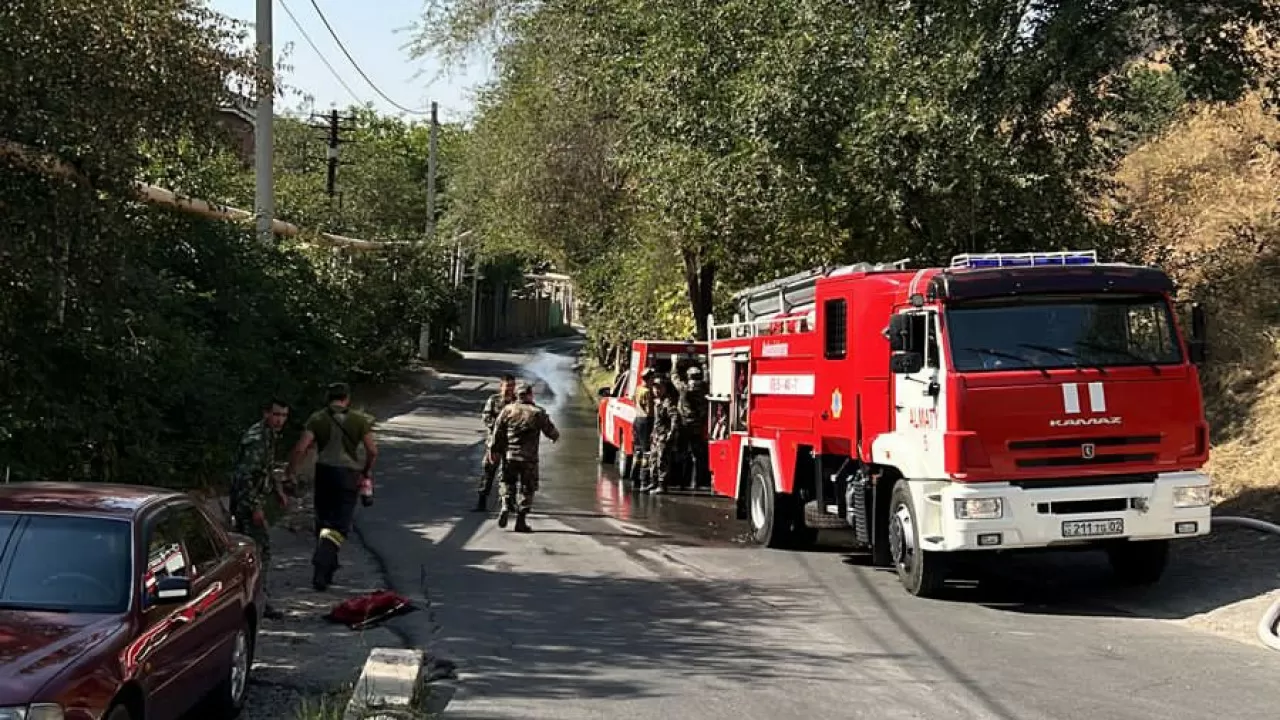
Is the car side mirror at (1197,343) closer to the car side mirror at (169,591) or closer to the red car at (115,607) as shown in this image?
the red car at (115,607)

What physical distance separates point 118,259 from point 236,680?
4.57m

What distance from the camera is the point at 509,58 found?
104ft

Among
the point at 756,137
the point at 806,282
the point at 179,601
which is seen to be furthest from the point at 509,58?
the point at 179,601

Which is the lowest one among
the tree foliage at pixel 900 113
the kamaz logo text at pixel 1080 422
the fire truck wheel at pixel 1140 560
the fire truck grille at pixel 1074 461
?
the fire truck wheel at pixel 1140 560

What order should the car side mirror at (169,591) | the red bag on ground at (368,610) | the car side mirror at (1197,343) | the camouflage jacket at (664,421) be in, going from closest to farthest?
the car side mirror at (169,591) < the red bag on ground at (368,610) < the car side mirror at (1197,343) < the camouflage jacket at (664,421)

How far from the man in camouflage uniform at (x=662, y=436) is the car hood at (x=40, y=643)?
1418cm

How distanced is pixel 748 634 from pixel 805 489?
4.49 metres

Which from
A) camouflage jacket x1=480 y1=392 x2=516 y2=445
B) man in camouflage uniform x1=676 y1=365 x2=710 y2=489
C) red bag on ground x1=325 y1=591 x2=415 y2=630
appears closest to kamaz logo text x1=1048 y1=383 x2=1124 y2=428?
red bag on ground x1=325 y1=591 x2=415 y2=630

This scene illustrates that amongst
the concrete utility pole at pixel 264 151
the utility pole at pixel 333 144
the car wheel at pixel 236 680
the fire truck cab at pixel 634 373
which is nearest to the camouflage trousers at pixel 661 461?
the fire truck cab at pixel 634 373

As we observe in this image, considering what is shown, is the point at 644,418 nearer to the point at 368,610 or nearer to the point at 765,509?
the point at 765,509

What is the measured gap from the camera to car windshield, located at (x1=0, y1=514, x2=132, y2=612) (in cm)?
656

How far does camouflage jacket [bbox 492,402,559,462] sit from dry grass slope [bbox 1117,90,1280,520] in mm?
7277

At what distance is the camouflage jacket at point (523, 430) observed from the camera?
15.5 m

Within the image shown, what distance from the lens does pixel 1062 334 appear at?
11.6m
